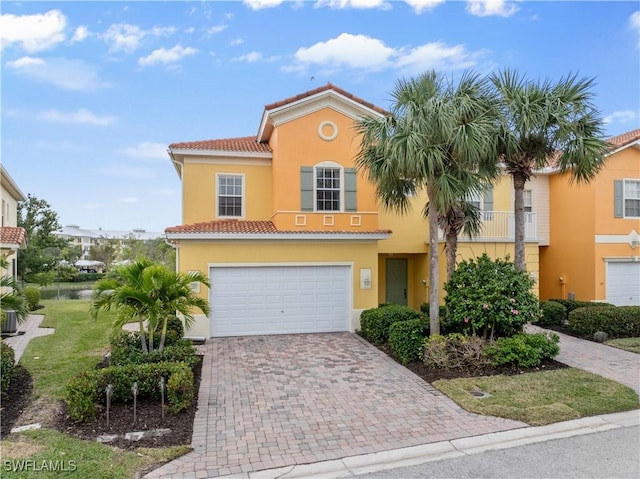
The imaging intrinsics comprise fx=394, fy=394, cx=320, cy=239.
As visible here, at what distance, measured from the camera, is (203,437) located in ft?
18.9

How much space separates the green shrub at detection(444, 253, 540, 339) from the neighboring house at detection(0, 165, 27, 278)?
1455 centimetres

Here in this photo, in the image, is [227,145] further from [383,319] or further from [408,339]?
[408,339]

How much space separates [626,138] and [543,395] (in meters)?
15.5

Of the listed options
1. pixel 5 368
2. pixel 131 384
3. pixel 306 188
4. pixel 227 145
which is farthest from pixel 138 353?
pixel 227 145

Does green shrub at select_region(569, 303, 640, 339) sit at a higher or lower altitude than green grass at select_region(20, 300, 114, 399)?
higher

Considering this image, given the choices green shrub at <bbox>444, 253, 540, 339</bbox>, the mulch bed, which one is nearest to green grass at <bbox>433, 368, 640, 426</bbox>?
green shrub at <bbox>444, 253, 540, 339</bbox>

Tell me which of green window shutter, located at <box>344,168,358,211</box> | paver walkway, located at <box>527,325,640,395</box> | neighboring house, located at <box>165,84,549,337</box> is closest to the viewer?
paver walkway, located at <box>527,325,640,395</box>

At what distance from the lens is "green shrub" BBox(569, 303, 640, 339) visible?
12062 millimetres

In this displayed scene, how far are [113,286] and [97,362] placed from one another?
2.34 m

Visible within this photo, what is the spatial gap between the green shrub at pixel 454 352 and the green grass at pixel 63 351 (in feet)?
24.4

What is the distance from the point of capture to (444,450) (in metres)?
5.43

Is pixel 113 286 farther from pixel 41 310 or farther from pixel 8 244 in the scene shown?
pixel 41 310

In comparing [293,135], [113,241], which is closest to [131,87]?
[293,135]

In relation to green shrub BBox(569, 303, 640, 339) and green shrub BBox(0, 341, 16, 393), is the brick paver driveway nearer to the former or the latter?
green shrub BBox(0, 341, 16, 393)
